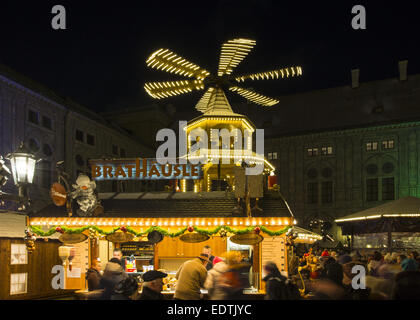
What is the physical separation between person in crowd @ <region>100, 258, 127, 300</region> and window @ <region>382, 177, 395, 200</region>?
120 feet

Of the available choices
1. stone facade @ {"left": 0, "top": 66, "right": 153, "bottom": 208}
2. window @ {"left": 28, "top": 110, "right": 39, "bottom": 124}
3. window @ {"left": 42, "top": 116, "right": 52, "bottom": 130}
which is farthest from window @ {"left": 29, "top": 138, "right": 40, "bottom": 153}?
window @ {"left": 42, "top": 116, "right": 52, "bottom": 130}

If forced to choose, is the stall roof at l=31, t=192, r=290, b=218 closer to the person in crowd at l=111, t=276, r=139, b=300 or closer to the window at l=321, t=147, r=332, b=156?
the person in crowd at l=111, t=276, r=139, b=300

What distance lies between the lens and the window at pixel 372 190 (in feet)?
135

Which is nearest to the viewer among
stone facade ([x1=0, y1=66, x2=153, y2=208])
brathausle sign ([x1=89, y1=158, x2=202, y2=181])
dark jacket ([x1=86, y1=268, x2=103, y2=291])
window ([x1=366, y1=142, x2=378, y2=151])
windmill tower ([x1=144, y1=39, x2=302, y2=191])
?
dark jacket ([x1=86, y1=268, x2=103, y2=291])

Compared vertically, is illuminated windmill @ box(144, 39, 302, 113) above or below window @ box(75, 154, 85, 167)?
above

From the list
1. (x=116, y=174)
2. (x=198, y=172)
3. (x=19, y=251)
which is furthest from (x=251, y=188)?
(x=19, y=251)

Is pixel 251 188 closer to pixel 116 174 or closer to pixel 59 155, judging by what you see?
pixel 116 174

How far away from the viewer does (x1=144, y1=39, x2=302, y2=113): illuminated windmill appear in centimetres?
2259

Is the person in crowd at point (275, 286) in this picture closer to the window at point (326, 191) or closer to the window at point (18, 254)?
the window at point (18, 254)

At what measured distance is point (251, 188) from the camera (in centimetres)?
1620

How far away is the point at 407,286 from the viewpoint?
22.4ft

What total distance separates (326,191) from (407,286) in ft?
124

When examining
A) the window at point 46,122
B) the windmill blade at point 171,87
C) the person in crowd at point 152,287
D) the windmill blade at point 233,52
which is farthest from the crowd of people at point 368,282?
the window at point 46,122
